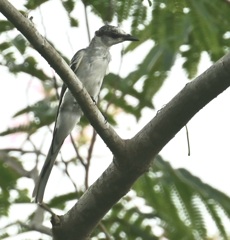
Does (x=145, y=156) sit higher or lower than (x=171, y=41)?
lower

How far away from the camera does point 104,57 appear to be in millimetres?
5637

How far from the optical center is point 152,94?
455 centimetres

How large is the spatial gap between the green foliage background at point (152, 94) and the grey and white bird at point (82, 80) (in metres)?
0.10

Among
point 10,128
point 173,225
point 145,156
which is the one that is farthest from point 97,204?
point 10,128

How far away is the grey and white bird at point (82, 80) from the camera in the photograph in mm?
5238

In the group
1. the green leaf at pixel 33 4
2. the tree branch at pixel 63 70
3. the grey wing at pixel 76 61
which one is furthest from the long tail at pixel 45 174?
the tree branch at pixel 63 70

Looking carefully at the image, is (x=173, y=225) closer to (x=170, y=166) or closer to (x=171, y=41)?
(x=170, y=166)

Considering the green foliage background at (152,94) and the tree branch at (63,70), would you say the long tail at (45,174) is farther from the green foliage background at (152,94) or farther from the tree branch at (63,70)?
the tree branch at (63,70)

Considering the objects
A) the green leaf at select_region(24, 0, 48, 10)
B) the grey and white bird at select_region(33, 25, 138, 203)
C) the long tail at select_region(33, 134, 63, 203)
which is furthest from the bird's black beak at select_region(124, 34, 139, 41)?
the long tail at select_region(33, 134, 63, 203)

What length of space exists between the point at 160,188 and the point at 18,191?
1116 millimetres

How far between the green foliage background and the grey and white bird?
0.10 metres

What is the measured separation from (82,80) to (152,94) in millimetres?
1008

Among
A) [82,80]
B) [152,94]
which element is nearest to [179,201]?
[152,94]

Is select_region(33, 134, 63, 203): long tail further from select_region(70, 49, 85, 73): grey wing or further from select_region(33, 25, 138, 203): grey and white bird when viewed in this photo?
select_region(70, 49, 85, 73): grey wing
